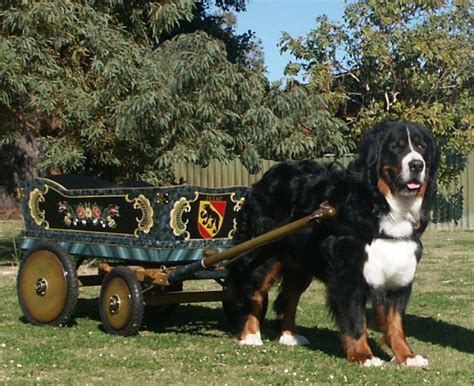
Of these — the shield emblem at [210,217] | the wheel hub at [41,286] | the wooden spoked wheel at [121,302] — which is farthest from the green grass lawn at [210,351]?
the shield emblem at [210,217]

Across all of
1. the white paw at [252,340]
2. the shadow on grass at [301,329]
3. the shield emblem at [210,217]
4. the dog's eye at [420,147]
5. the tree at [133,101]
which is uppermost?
the tree at [133,101]

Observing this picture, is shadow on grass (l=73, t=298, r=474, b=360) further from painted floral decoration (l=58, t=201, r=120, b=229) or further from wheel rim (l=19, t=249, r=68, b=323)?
painted floral decoration (l=58, t=201, r=120, b=229)

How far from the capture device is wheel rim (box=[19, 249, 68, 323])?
9.52 metres

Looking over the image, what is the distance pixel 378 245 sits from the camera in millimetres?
7621

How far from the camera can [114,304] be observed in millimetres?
9094

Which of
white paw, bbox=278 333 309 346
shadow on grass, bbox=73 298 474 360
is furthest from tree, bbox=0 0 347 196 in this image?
white paw, bbox=278 333 309 346

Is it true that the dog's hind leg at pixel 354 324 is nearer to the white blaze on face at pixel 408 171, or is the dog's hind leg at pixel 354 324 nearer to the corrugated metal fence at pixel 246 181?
the white blaze on face at pixel 408 171

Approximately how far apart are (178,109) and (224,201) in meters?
3.82

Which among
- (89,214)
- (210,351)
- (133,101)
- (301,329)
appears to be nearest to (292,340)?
(210,351)

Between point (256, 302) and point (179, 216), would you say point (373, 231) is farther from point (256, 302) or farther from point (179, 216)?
point (179, 216)

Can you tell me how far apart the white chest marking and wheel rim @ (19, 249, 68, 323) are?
10.3ft

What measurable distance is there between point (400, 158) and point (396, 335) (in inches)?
55.9

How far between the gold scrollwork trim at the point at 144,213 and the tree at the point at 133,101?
366 centimetres

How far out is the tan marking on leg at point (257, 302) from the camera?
8812 millimetres
